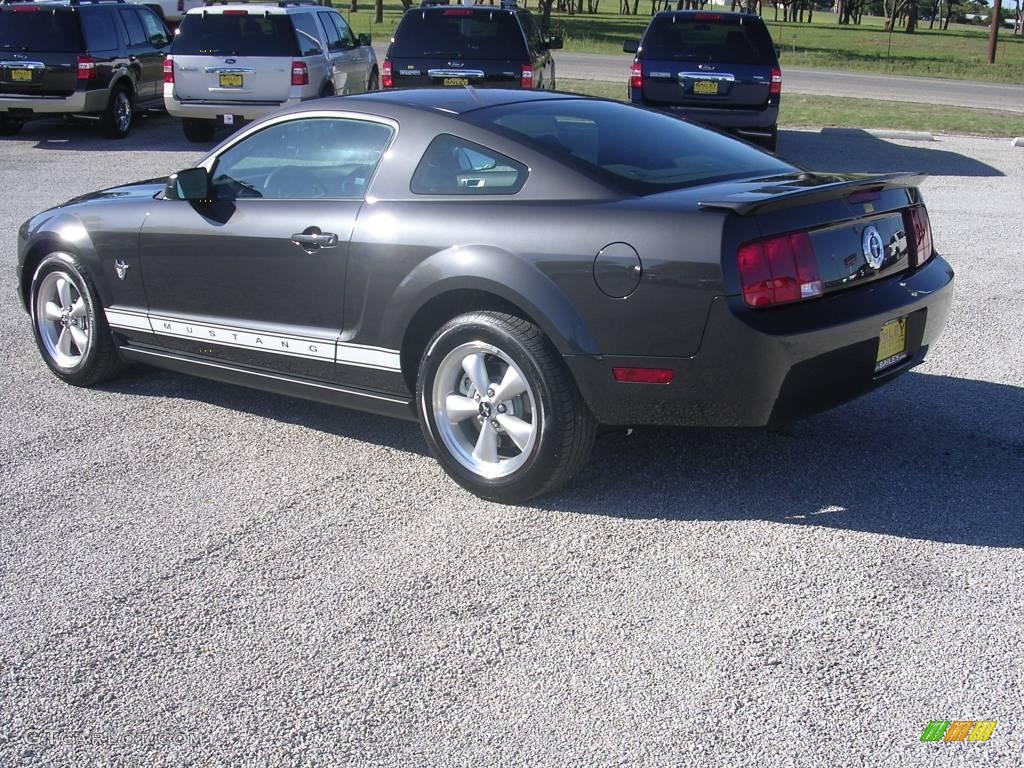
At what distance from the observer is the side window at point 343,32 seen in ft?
57.1

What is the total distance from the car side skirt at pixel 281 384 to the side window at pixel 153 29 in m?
13.4

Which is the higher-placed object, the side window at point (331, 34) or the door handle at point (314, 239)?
the side window at point (331, 34)

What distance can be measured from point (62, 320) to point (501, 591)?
137 inches

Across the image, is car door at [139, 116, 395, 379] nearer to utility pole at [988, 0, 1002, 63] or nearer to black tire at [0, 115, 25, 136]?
black tire at [0, 115, 25, 136]

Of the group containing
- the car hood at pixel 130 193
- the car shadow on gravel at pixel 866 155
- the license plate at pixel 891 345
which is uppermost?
the car hood at pixel 130 193

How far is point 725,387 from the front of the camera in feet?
13.9

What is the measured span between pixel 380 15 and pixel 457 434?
61.1 metres

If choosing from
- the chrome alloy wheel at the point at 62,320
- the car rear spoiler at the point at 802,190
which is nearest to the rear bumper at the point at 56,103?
the chrome alloy wheel at the point at 62,320

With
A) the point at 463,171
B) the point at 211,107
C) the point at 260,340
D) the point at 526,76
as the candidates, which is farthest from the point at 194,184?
the point at 211,107

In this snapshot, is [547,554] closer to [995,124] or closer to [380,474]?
[380,474]

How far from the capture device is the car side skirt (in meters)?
5.10

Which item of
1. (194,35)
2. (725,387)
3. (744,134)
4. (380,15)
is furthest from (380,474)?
(380,15)

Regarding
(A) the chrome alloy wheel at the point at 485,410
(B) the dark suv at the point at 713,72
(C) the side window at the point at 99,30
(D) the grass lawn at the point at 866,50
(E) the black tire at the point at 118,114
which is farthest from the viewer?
(D) the grass lawn at the point at 866,50

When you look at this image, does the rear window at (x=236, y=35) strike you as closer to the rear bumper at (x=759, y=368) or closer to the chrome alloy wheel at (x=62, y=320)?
the chrome alloy wheel at (x=62, y=320)
